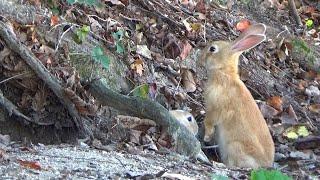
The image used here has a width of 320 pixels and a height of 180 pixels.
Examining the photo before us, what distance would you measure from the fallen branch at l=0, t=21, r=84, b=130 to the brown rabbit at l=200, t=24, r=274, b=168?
1.31m

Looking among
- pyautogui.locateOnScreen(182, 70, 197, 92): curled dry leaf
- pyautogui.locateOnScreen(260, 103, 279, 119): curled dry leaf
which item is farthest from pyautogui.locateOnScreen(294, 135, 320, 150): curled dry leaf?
pyautogui.locateOnScreen(182, 70, 197, 92): curled dry leaf

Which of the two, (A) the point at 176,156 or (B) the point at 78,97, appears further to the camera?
(B) the point at 78,97

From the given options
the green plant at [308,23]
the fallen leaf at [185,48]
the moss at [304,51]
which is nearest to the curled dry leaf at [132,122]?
→ the fallen leaf at [185,48]

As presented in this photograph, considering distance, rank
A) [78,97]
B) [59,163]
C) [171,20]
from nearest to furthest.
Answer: [59,163] → [78,97] → [171,20]

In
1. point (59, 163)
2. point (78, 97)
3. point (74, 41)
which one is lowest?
point (59, 163)

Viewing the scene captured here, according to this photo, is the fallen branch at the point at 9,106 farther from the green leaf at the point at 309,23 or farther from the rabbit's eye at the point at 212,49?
the green leaf at the point at 309,23

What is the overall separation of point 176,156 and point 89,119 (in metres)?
1.15

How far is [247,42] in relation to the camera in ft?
22.4

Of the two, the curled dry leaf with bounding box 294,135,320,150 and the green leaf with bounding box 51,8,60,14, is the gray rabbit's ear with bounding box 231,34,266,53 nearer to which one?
the curled dry leaf with bounding box 294,135,320,150

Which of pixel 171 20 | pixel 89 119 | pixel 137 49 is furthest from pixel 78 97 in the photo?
pixel 171 20

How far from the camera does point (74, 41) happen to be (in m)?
7.00

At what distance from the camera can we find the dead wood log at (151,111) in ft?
20.7

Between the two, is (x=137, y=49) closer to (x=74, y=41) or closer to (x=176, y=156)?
(x=74, y=41)

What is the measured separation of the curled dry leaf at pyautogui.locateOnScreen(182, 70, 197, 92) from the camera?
7801 millimetres
